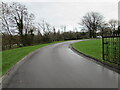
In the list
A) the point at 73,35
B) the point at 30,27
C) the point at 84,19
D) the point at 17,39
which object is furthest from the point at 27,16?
the point at 84,19

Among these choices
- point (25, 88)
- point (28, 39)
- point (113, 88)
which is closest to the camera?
point (113, 88)

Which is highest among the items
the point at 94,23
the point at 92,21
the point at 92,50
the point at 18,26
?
the point at 92,21

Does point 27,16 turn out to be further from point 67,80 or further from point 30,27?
point 67,80

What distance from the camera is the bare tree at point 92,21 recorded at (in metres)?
53.3

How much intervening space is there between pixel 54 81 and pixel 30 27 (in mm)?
27964

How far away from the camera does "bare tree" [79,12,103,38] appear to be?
53.3m

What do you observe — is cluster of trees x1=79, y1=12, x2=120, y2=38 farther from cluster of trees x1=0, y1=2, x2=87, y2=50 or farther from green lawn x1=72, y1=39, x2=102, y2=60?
green lawn x1=72, y1=39, x2=102, y2=60

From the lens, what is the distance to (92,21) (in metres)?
55.6

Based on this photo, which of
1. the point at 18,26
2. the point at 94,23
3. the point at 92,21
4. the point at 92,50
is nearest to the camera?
the point at 92,50

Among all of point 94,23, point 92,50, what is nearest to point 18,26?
point 92,50

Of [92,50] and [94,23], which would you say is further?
[94,23]

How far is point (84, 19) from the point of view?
5772 centimetres

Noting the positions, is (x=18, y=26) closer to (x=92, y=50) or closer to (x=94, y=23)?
(x=92, y=50)

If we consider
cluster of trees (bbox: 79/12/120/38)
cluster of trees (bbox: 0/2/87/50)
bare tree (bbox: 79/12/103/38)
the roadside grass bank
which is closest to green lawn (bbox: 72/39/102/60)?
the roadside grass bank
